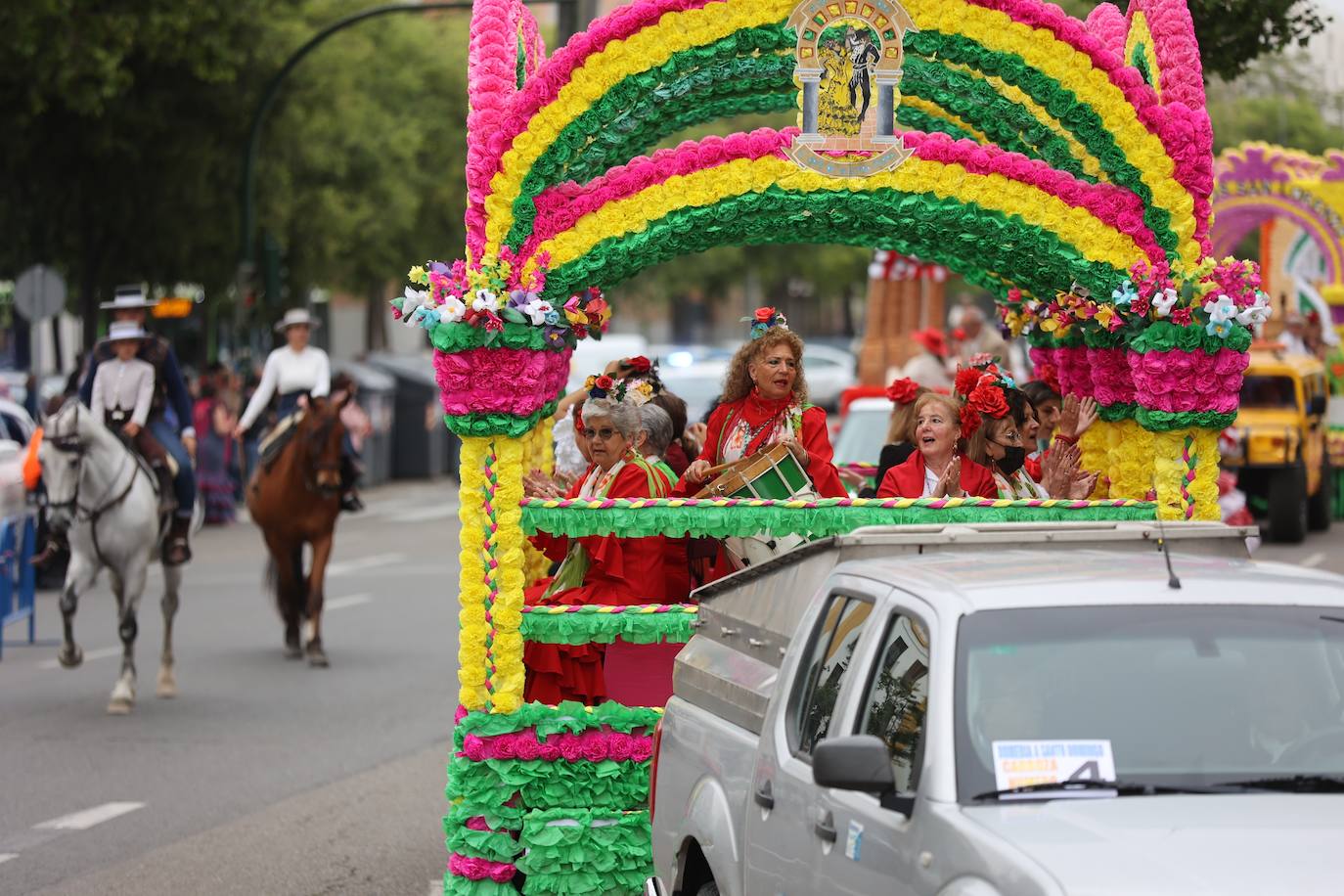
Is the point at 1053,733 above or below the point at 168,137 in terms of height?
below

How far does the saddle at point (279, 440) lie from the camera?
16.2 meters

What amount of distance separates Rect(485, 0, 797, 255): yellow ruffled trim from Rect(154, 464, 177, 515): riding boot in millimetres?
7429

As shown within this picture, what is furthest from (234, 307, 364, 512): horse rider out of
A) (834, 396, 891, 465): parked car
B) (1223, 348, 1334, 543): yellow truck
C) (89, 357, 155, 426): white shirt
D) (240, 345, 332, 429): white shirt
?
(1223, 348, 1334, 543): yellow truck

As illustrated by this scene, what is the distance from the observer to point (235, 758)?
38.9 feet

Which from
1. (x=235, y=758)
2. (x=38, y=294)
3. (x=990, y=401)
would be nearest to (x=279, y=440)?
(x=235, y=758)

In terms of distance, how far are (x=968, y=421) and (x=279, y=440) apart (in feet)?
27.6

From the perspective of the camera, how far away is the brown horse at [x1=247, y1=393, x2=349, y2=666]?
1589 centimetres

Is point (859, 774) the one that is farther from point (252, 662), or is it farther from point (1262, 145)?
point (1262, 145)

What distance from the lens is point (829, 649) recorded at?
18.2 feet

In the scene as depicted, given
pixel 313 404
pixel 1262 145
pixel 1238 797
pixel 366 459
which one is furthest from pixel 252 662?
pixel 366 459

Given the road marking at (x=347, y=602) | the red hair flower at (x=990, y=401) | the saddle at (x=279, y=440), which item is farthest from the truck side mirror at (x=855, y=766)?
the road marking at (x=347, y=602)

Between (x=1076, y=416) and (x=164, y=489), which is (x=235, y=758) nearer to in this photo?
(x=164, y=489)

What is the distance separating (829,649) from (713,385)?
2325 centimetres

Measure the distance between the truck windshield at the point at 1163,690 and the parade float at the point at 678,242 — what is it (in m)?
3.02
